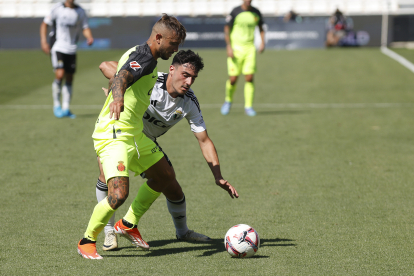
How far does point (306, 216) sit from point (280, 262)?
4.07 ft

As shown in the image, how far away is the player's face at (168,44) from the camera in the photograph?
3.99 m

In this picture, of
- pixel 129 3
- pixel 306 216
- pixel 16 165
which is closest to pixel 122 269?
pixel 306 216

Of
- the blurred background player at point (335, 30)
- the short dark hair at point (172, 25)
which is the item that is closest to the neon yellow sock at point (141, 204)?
the short dark hair at point (172, 25)

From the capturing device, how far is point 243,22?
11305 millimetres

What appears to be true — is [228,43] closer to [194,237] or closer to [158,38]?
[194,237]

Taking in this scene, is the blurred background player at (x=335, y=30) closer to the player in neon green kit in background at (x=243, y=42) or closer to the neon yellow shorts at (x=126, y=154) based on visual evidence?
the player in neon green kit in background at (x=243, y=42)

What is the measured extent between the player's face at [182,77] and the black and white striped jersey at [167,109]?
14 centimetres

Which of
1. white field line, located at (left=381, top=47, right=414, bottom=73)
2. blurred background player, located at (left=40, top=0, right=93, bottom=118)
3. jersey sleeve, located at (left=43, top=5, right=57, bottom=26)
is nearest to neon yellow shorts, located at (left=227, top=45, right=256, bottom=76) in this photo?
blurred background player, located at (left=40, top=0, right=93, bottom=118)

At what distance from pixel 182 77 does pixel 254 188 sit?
2.42 meters

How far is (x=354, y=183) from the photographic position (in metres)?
6.52

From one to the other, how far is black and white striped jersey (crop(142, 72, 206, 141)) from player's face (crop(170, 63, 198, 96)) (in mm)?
136

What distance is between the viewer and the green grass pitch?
418 centimetres

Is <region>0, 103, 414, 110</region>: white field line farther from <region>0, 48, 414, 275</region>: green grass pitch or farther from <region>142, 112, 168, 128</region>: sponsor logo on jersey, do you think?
<region>142, 112, 168, 128</region>: sponsor logo on jersey

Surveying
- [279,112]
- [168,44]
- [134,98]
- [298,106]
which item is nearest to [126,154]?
[134,98]
